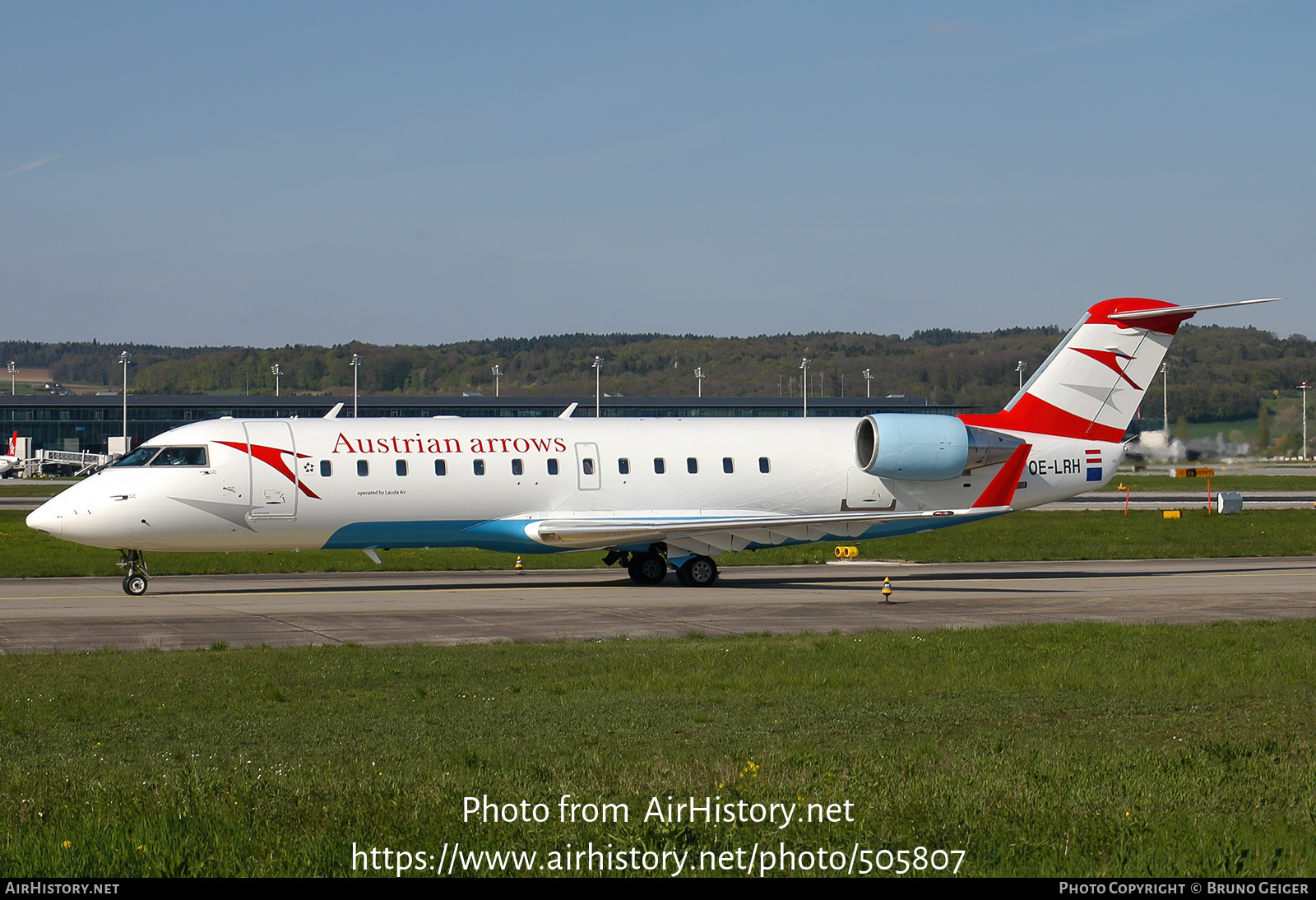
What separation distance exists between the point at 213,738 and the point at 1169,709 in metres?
9.39

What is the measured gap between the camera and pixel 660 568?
3131 cm

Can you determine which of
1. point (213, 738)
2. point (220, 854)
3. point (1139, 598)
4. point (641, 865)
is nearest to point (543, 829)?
point (641, 865)

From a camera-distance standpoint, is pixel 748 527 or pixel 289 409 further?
pixel 289 409

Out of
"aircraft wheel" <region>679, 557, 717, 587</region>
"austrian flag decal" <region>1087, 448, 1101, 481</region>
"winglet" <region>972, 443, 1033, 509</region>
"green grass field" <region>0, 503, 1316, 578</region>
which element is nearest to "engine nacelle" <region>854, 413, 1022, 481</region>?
"winglet" <region>972, 443, 1033, 509</region>

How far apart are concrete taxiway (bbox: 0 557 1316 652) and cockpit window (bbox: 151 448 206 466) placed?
9.33 feet

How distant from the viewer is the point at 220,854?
25.3 ft

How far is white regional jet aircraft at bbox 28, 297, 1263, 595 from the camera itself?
92.5 ft

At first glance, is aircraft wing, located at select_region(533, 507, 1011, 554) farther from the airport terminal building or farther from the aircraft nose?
the airport terminal building

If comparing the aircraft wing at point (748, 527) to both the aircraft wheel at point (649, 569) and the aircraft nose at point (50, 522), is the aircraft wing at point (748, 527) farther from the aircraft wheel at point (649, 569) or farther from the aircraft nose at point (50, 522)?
the aircraft nose at point (50, 522)

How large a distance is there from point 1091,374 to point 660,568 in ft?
39.3

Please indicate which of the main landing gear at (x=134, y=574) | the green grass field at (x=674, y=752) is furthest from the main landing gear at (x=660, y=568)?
the green grass field at (x=674, y=752)

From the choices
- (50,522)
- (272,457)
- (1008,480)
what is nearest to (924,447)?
(1008,480)

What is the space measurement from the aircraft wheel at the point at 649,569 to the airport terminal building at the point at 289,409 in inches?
2811

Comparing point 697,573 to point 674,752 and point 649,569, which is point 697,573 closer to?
point 649,569
